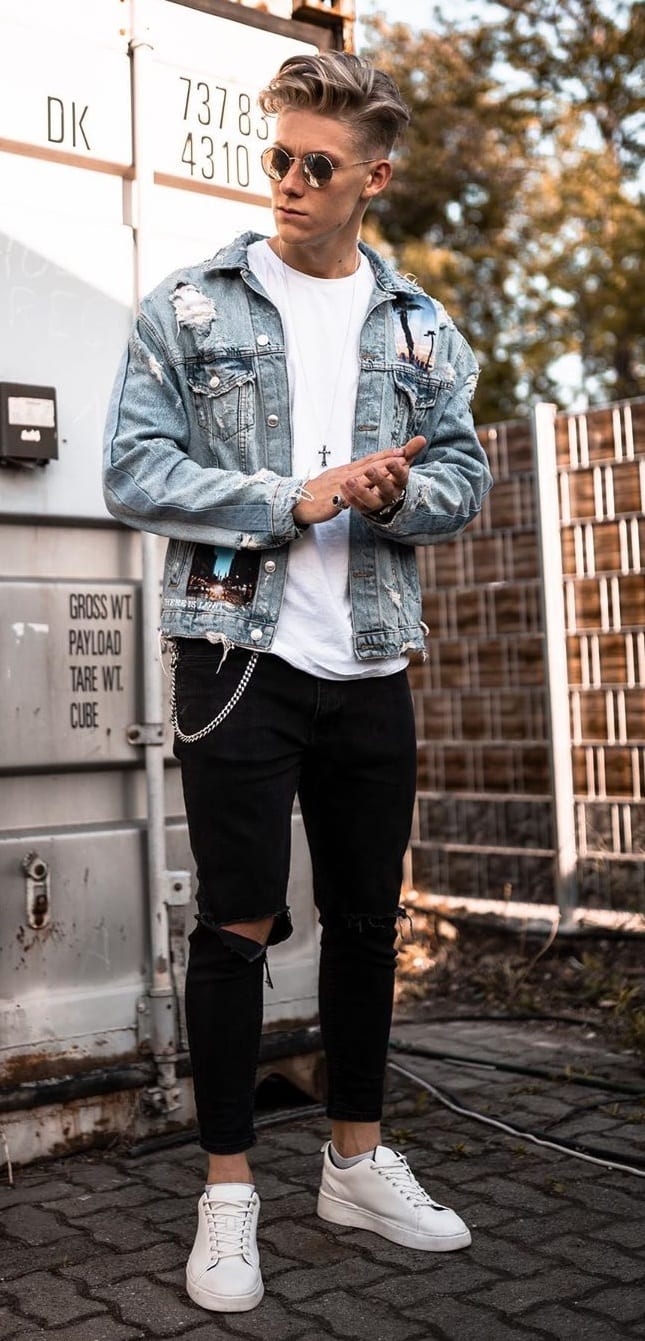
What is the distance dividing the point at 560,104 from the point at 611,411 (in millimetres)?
15441

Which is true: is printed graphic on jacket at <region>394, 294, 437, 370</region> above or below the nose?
below

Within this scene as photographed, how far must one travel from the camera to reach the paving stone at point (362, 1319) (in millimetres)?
2545

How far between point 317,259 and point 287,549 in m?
0.60

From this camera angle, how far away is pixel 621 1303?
8.71 feet

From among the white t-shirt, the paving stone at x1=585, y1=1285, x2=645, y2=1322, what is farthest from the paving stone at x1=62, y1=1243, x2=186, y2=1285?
the white t-shirt

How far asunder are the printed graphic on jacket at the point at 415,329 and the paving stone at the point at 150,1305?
1.88 meters

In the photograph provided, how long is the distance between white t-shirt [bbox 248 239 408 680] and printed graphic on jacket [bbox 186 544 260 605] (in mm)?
82

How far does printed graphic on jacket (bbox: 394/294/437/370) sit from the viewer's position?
9.91 feet

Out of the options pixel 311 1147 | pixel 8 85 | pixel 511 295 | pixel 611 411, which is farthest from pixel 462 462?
pixel 511 295

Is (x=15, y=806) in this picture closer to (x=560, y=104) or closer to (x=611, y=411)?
(x=611, y=411)

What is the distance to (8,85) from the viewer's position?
11.4 ft

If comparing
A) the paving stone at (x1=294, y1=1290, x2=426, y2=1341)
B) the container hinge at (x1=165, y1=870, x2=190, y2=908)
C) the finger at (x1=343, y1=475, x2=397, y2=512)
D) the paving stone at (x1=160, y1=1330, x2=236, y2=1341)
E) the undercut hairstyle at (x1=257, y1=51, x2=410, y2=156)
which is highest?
the undercut hairstyle at (x1=257, y1=51, x2=410, y2=156)

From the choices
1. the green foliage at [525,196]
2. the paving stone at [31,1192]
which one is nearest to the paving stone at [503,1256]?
the paving stone at [31,1192]

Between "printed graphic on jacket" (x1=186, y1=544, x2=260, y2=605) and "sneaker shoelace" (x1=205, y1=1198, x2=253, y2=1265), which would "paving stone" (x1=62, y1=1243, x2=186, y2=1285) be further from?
"printed graphic on jacket" (x1=186, y1=544, x2=260, y2=605)
